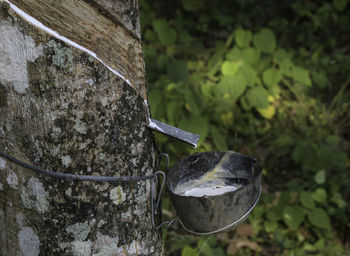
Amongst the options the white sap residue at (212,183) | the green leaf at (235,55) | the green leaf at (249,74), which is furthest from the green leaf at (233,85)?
the white sap residue at (212,183)

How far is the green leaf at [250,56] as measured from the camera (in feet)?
10.3

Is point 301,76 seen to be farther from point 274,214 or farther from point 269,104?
point 274,214

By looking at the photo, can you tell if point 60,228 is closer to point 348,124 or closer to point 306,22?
point 348,124

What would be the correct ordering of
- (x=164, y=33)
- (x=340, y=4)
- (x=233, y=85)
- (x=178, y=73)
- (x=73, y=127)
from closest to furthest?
(x=73, y=127), (x=178, y=73), (x=233, y=85), (x=164, y=33), (x=340, y=4)

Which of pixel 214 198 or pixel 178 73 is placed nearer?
pixel 214 198

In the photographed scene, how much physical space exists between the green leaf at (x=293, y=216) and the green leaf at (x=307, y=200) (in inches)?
1.9

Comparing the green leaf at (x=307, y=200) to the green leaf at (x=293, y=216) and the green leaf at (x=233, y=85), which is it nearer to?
the green leaf at (x=293, y=216)

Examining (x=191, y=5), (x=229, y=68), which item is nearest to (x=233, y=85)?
(x=229, y=68)

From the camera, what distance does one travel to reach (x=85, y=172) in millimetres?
1031

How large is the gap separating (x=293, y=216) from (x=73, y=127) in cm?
171

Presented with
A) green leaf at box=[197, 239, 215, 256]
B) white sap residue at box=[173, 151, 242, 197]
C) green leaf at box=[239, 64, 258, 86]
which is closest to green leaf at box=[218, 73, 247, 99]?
green leaf at box=[239, 64, 258, 86]

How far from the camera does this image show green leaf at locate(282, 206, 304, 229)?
2.26 metres

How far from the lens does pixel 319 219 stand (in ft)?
7.34

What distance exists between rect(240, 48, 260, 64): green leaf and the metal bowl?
6.49 ft
